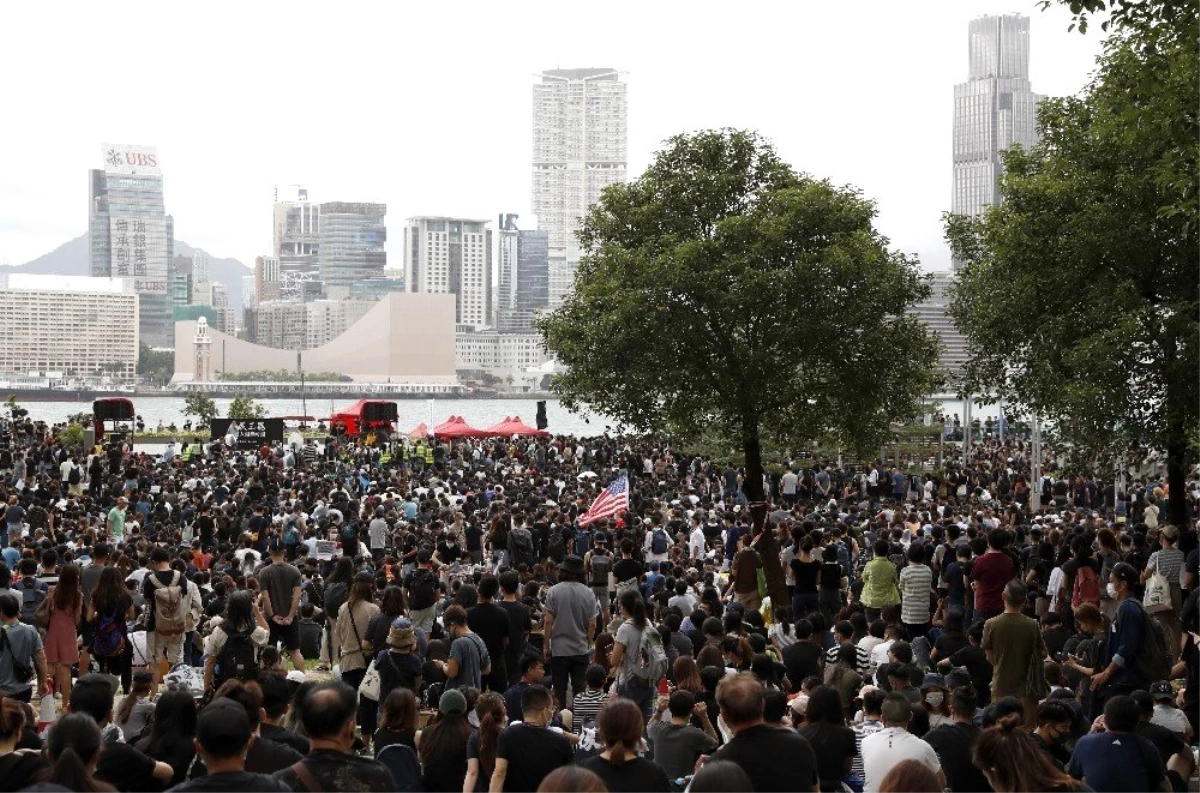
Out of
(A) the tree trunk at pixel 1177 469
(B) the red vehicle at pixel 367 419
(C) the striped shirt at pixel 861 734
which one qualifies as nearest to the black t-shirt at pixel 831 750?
(C) the striped shirt at pixel 861 734

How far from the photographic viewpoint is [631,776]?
520 cm

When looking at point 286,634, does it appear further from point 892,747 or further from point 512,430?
point 512,430

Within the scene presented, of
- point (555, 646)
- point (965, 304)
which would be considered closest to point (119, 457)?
point (965, 304)

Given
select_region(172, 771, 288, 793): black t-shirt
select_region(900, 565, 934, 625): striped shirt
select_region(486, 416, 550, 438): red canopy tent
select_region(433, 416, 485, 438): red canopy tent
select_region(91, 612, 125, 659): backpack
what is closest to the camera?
select_region(172, 771, 288, 793): black t-shirt

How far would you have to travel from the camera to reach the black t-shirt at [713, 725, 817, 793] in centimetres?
533

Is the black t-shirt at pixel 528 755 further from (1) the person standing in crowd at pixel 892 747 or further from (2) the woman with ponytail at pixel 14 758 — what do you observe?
(2) the woman with ponytail at pixel 14 758

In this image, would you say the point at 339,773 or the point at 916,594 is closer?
the point at 339,773

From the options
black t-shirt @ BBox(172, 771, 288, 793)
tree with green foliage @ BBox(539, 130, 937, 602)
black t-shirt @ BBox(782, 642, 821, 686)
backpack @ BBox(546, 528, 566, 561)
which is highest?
tree with green foliage @ BBox(539, 130, 937, 602)

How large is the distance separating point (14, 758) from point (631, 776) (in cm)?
230

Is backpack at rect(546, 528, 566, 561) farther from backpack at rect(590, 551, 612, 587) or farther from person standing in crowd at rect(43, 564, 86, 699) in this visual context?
person standing in crowd at rect(43, 564, 86, 699)

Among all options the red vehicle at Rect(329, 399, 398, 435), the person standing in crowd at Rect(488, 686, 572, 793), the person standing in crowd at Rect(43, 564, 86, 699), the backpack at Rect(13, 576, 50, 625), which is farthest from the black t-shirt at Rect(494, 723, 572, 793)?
the red vehicle at Rect(329, 399, 398, 435)

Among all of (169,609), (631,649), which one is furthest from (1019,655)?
(169,609)

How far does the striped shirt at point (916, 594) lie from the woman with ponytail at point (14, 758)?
315 inches

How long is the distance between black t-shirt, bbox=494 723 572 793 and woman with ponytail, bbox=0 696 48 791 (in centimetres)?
187
